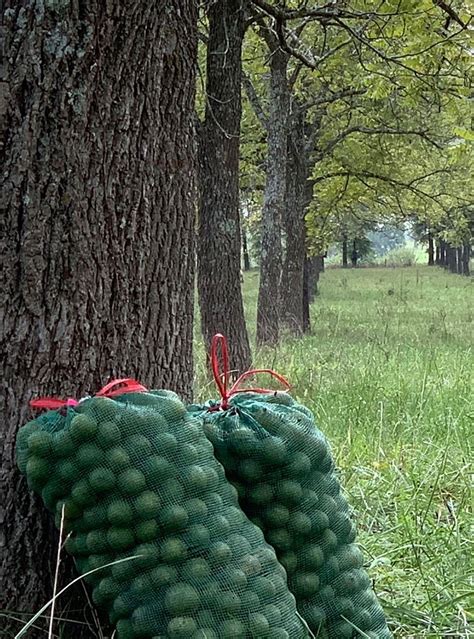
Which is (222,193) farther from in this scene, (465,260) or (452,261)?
(452,261)

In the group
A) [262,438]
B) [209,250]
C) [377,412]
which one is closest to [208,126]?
[209,250]

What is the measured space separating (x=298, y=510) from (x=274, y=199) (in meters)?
9.26

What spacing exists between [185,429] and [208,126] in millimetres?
6253

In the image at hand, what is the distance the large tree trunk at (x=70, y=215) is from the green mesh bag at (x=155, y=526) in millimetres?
231

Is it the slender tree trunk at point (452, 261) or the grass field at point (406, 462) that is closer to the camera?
the grass field at point (406, 462)

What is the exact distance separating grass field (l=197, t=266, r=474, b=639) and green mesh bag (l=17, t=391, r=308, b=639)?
2.24 feet

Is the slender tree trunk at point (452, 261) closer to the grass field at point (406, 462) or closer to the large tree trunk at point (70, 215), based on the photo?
the grass field at point (406, 462)

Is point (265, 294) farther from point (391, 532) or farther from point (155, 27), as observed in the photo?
point (155, 27)

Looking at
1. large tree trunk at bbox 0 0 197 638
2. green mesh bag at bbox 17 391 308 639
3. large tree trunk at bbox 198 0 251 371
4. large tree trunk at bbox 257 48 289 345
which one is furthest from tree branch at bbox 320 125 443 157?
green mesh bag at bbox 17 391 308 639

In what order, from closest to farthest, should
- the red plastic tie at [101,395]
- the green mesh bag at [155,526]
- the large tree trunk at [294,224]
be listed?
1. the green mesh bag at [155,526]
2. the red plastic tie at [101,395]
3. the large tree trunk at [294,224]

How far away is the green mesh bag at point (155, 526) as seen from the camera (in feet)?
5.80

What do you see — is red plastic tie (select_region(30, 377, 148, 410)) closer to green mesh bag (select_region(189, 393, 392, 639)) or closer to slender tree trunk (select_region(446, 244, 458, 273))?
green mesh bag (select_region(189, 393, 392, 639))

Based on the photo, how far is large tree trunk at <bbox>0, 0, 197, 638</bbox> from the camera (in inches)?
82.1

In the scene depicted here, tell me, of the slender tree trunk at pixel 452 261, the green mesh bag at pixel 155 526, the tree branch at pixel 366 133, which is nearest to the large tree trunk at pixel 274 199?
the tree branch at pixel 366 133
